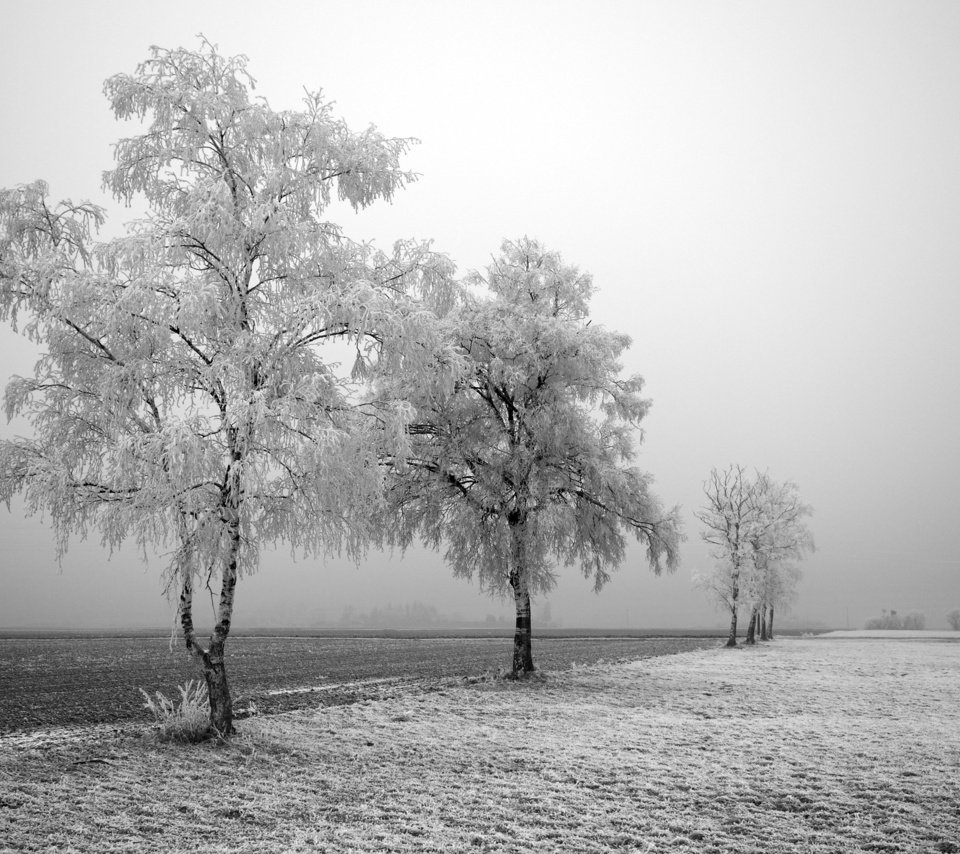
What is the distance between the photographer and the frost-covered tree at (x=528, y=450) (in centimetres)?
2061

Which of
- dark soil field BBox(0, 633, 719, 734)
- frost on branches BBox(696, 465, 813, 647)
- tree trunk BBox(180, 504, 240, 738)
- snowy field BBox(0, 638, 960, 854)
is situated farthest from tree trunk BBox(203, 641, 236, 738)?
frost on branches BBox(696, 465, 813, 647)

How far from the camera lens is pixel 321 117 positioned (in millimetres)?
12656

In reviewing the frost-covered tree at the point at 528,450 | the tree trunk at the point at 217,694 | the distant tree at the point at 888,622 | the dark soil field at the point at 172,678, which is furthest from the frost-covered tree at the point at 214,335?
the distant tree at the point at 888,622

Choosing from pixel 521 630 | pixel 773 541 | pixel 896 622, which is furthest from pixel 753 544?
pixel 896 622

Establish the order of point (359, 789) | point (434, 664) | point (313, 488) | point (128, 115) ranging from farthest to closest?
point (434, 664)
point (128, 115)
point (313, 488)
point (359, 789)

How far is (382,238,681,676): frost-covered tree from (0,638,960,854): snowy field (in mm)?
5933

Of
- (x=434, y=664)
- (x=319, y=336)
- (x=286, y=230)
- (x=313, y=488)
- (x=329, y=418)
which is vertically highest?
(x=286, y=230)

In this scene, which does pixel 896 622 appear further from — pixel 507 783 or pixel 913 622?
pixel 507 783

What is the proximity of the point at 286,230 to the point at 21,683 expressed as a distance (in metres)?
18.1

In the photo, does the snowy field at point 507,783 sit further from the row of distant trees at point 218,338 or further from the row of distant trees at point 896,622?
the row of distant trees at point 896,622

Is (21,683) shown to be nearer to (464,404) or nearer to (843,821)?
(464,404)

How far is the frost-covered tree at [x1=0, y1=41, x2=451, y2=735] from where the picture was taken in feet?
34.6

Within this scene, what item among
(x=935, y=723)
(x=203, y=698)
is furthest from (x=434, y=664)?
(x=935, y=723)

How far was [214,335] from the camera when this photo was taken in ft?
38.0
